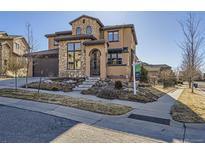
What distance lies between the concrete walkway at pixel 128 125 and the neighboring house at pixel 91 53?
1000 centimetres

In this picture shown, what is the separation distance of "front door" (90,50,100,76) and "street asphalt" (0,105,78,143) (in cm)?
1196

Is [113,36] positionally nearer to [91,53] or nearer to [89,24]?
[89,24]

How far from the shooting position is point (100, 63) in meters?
17.9

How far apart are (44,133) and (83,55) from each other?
14.3 m

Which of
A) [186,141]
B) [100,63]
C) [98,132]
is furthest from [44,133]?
[100,63]

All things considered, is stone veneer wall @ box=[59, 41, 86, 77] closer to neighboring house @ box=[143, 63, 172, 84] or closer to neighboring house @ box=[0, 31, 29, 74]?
neighboring house @ box=[0, 31, 29, 74]

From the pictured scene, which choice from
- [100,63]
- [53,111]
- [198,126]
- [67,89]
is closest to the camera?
[198,126]

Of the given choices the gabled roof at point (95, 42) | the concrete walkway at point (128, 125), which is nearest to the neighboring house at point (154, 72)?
the gabled roof at point (95, 42)

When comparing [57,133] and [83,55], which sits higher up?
[83,55]

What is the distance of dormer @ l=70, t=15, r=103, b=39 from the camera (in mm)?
21672

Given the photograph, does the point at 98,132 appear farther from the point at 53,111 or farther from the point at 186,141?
the point at 53,111

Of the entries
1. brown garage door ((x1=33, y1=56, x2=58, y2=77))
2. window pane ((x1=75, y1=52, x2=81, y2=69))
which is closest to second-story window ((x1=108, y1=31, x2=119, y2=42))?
window pane ((x1=75, y1=52, x2=81, y2=69))

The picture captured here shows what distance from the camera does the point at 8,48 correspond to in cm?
2966

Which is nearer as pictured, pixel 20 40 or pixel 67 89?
pixel 67 89
